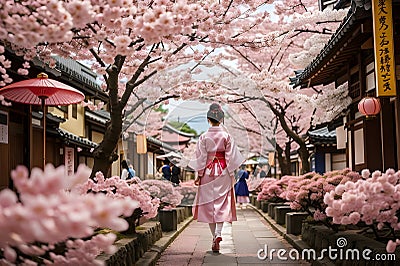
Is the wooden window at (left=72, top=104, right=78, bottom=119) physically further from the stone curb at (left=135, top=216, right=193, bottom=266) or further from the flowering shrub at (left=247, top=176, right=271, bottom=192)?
the stone curb at (left=135, top=216, right=193, bottom=266)

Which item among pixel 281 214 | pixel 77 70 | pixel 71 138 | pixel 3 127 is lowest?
pixel 281 214

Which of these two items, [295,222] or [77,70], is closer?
[295,222]

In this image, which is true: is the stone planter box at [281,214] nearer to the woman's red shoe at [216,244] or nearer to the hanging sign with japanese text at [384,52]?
the woman's red shoe at [216,244]

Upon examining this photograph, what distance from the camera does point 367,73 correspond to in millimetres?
8984

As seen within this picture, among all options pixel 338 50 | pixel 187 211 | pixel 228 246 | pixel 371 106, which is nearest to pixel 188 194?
pixel 187 211

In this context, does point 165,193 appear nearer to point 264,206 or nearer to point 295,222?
point 295,222

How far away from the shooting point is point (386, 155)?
8273mm

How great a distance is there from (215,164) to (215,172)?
123 millimetres

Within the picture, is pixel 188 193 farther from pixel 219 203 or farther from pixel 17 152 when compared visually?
pixel 219 203

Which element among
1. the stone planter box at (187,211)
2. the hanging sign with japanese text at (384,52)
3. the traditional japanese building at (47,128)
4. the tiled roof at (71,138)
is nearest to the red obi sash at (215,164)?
the hanging sign with japanese text at (384,52)

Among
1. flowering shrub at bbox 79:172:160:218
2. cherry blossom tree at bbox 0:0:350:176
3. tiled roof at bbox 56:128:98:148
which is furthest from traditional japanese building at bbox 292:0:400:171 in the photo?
tiled roof at bbox 56:128:98:148

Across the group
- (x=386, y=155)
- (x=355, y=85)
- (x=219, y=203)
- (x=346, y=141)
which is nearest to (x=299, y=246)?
(x=219, y=203)

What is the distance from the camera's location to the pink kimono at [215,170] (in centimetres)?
828

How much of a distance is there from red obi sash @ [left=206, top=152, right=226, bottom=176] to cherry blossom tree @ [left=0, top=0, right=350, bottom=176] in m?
1.45
